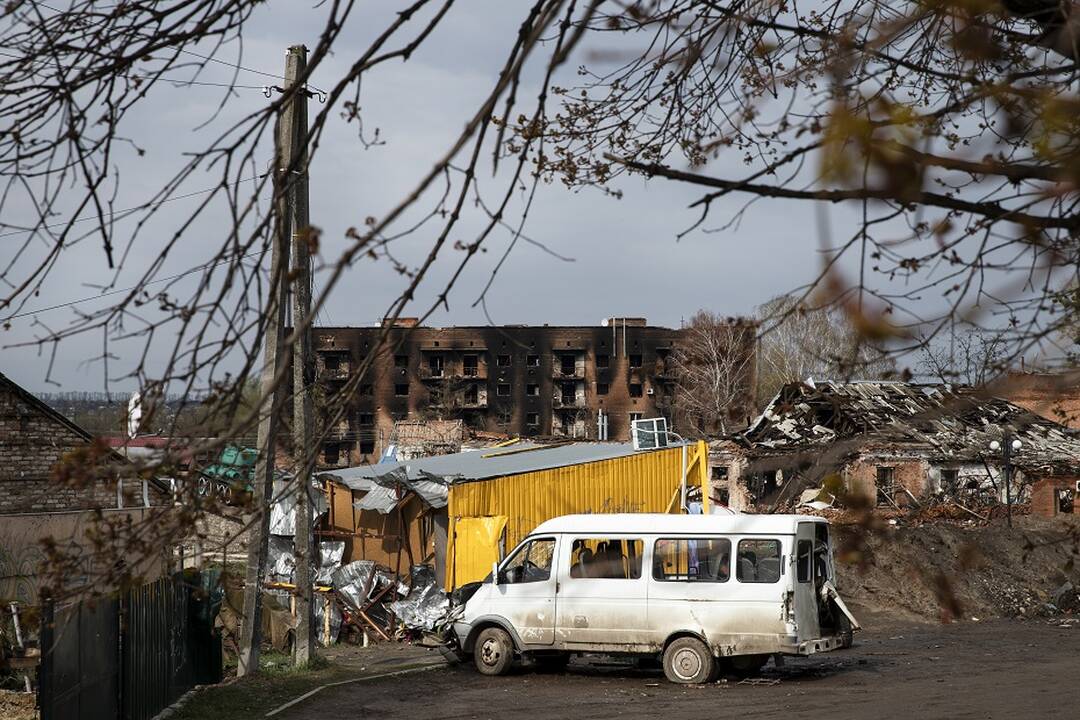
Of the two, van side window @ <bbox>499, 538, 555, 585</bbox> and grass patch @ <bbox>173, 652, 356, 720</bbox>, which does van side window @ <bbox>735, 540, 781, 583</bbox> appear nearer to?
van side window @ <bbox>499, 538, 555, 585</bbox>

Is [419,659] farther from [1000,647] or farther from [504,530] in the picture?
[1000,647]

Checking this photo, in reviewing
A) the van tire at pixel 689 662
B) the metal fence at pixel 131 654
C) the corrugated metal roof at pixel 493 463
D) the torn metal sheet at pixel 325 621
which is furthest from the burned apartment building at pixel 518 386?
the metal fence at pixel 131 654

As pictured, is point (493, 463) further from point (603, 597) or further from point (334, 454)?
point (334, 454)

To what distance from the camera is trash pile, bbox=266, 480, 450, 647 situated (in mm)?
24578

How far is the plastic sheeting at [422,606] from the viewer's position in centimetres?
2494

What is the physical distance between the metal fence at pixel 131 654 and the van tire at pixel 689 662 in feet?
19.2

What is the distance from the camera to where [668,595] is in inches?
696

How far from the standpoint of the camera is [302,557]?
1798 cm

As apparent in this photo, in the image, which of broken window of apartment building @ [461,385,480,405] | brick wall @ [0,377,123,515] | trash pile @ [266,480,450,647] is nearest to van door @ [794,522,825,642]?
trash pile @ [266,480,450,647]

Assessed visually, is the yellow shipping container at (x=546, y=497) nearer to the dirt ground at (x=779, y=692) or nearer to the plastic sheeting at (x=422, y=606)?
the plastic sheeting at (x=422, y=606)

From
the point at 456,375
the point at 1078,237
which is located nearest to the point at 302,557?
the point at 1078,237

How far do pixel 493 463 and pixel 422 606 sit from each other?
4.15m

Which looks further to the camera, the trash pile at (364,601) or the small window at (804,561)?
the trash pile at (364,601)

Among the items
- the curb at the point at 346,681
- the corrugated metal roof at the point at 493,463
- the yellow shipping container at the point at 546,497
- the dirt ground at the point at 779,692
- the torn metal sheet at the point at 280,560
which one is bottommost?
the dirt ground at the point at 779,692
